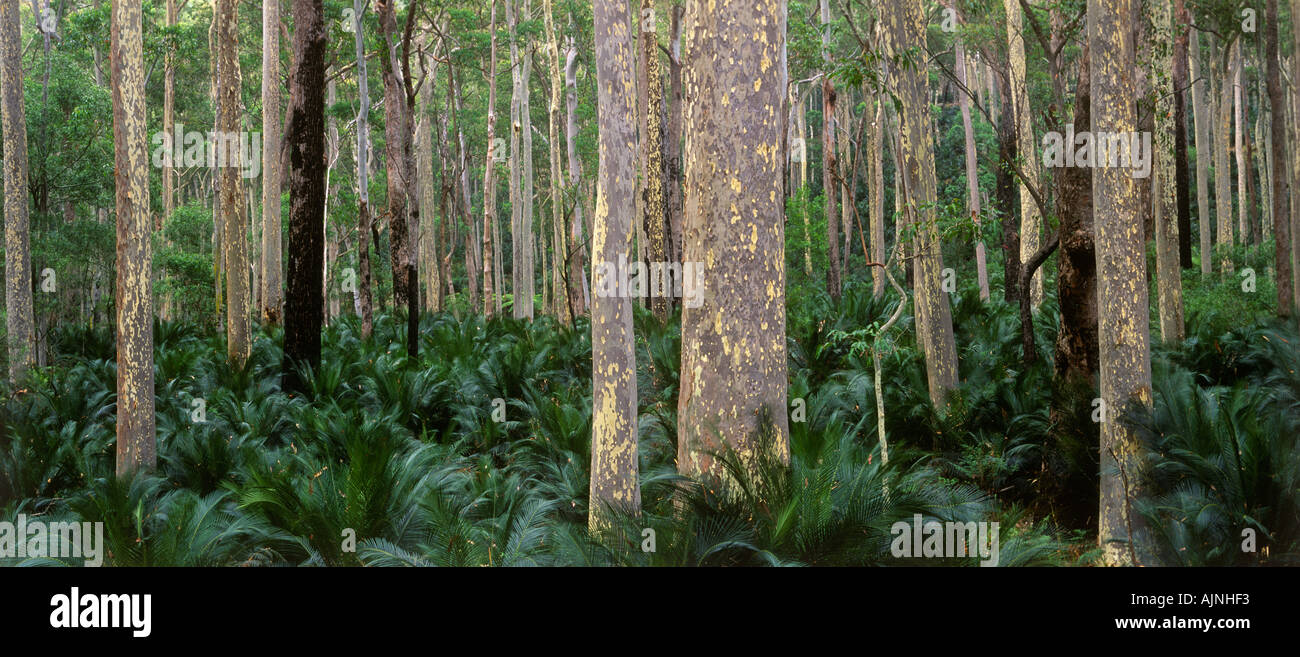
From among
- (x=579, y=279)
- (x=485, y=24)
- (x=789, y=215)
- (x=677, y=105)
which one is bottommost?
(x=579, y=279)

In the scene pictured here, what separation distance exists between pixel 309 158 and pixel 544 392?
364cm

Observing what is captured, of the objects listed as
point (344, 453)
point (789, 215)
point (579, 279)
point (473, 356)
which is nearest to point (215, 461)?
point (344, 453)

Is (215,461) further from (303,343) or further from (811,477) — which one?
(811,477)

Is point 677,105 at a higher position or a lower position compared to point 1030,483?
higher

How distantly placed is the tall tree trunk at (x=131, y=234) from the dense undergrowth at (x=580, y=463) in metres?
0.50

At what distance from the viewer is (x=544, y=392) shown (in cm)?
1037

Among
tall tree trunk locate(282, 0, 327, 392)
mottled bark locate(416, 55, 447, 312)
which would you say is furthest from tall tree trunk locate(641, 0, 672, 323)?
mottled bark locate(416, 55, 447, 312)

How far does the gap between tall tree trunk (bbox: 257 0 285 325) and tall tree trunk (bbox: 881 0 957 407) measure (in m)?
7.73

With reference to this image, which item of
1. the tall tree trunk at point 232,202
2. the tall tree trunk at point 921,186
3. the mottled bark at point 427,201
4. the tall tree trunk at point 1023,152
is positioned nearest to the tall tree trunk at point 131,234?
the tall tree trunk at point 232,202

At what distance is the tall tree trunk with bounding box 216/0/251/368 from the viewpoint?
1182 cm

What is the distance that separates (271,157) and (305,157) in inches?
147

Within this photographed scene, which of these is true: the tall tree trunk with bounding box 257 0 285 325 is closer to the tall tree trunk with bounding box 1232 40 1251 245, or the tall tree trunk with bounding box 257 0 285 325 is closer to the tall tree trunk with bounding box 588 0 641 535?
the tall tree trunk with bounding box 588 0 641 535

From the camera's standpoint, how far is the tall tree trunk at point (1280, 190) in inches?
469

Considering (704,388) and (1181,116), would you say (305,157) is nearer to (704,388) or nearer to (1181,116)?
(704,388)
